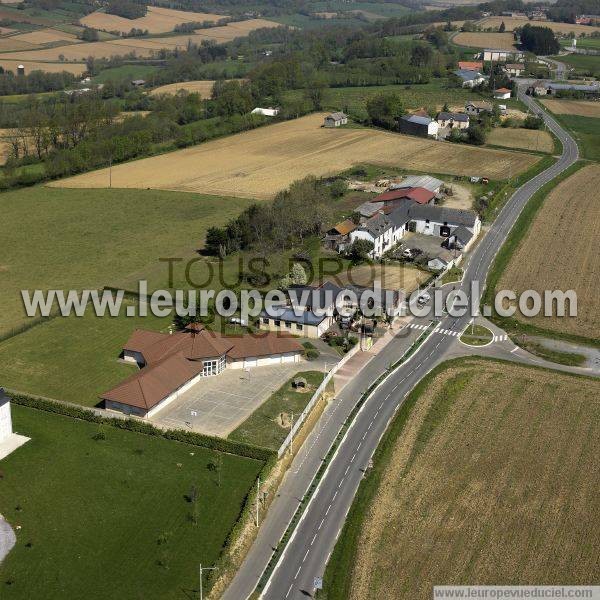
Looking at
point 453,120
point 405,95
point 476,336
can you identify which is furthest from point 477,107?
point 476,336

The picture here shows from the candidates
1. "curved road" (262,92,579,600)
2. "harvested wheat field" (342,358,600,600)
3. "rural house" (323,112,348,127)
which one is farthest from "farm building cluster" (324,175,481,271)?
"rural house" (323,112,348,127)

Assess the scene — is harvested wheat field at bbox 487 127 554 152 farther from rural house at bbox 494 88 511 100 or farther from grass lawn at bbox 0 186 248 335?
grass lawn at bbox 0 186 248 335

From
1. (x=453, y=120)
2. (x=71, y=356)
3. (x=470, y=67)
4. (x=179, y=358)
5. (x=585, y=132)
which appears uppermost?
(x=470, y=67)

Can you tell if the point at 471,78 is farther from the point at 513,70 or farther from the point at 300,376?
the point at 300,376

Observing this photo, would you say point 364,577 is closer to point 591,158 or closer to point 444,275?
point 444,275

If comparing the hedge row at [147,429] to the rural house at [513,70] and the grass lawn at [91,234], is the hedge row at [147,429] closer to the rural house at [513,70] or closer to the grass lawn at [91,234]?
the grass lawn at [91,234]

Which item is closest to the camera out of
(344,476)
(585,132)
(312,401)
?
(344,476)

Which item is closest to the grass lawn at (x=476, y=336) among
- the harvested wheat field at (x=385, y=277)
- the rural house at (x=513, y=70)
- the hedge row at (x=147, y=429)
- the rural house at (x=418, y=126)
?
the harvested wheat field at (x=385, y=277)
